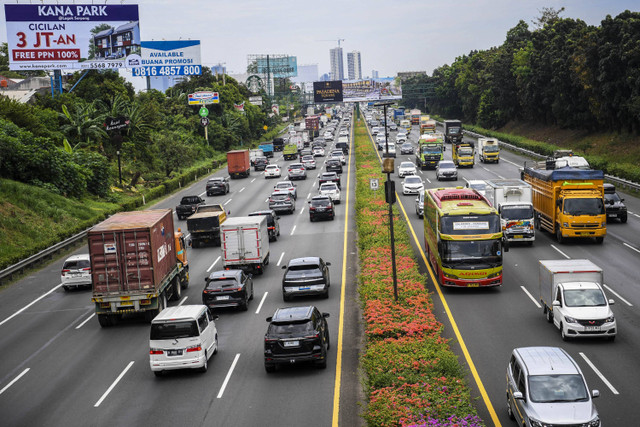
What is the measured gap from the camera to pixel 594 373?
61.0 feet

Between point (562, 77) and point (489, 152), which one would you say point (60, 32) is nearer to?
point (489, 152)

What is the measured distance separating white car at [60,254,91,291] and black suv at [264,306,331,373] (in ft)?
53.1

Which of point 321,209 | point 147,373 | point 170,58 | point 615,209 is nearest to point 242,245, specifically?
point 147,373

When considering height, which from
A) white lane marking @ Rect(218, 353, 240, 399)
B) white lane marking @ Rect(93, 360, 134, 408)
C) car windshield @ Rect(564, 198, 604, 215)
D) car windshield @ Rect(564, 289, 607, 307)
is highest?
car windshield @ Rect(564, 198, 604, 215)

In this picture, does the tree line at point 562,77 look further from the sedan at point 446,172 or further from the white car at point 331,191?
the white car at point 331,191

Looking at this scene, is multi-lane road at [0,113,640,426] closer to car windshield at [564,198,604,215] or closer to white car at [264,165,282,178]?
car windshield at [564,198,604,215]

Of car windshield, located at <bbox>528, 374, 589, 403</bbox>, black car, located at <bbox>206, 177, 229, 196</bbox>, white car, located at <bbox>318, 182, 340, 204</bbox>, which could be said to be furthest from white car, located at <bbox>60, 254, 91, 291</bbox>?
black car, located at <bbox>206, 177, 229, 196</bbox>

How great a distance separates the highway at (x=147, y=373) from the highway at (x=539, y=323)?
344 cm

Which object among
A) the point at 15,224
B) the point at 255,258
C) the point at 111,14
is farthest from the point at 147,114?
the point at 255,258

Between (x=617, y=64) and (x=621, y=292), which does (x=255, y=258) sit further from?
(x=617, y=64)

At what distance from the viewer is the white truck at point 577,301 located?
21.1 meters

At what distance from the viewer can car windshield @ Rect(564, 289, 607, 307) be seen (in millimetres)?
21578

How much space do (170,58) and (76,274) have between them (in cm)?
5843

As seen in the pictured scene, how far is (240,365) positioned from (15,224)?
28.6 meters
